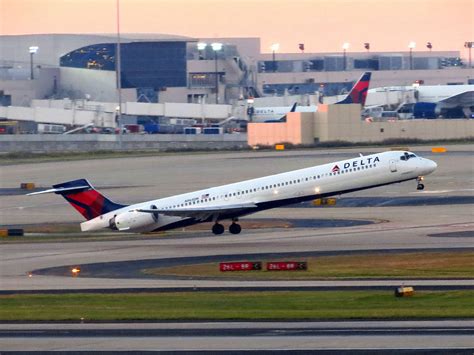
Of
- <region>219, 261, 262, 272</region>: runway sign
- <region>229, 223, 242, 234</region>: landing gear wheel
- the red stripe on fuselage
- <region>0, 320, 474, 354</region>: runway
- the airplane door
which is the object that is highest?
the airplane door

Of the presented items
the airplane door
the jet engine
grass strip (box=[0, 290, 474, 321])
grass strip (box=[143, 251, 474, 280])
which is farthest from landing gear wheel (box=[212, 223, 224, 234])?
grass strip (box=[0, 290, 474, 321])

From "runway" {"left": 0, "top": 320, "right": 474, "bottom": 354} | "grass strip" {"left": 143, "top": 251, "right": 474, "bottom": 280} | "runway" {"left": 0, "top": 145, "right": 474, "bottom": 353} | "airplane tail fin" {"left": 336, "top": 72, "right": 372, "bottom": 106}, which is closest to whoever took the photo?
"runway" {"left": 0, "top": 320, "right": 474, "bottom": 354}

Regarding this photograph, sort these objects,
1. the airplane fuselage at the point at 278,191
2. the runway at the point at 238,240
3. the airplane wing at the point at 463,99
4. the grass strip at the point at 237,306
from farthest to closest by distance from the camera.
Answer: the airplane wing at the point at 463,99 → the airplane fuselage at the point at 278,191 → the grass strip at the point at 237,306 → the runway at the point at 238,240

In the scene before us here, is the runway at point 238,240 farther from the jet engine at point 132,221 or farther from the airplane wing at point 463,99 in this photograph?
the airplane wing at point 463,99

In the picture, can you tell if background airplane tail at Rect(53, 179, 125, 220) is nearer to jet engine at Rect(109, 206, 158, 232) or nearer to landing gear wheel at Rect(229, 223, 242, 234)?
jet engine at Rect(109, 206, 158, 232)

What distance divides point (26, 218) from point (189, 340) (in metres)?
54.0

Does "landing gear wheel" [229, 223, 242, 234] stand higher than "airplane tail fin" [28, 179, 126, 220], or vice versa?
"airplane tail fin" [28, 179, 126, 220]

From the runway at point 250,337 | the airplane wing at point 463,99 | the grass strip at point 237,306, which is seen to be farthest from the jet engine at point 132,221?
the airplane wing at point 463,99

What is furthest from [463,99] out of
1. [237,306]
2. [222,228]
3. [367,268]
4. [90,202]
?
[237,306]

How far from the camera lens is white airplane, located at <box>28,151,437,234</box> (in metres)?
62.8

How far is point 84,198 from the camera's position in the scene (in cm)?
6334

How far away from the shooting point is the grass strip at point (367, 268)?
47062mm

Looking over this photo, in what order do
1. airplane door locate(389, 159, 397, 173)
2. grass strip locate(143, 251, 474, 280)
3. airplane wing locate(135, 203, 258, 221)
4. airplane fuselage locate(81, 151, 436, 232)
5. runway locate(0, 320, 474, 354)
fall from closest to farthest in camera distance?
runway locate(0, 320, 474, 354), grass strip locate(143, 251, 474, 280), airplane fuselage locate(81, 151, 436, 232), airplane door locate(389, 159, 397, 173), airplane wing locate(135, 203, 258, 221)

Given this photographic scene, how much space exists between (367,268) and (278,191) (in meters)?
15.0
